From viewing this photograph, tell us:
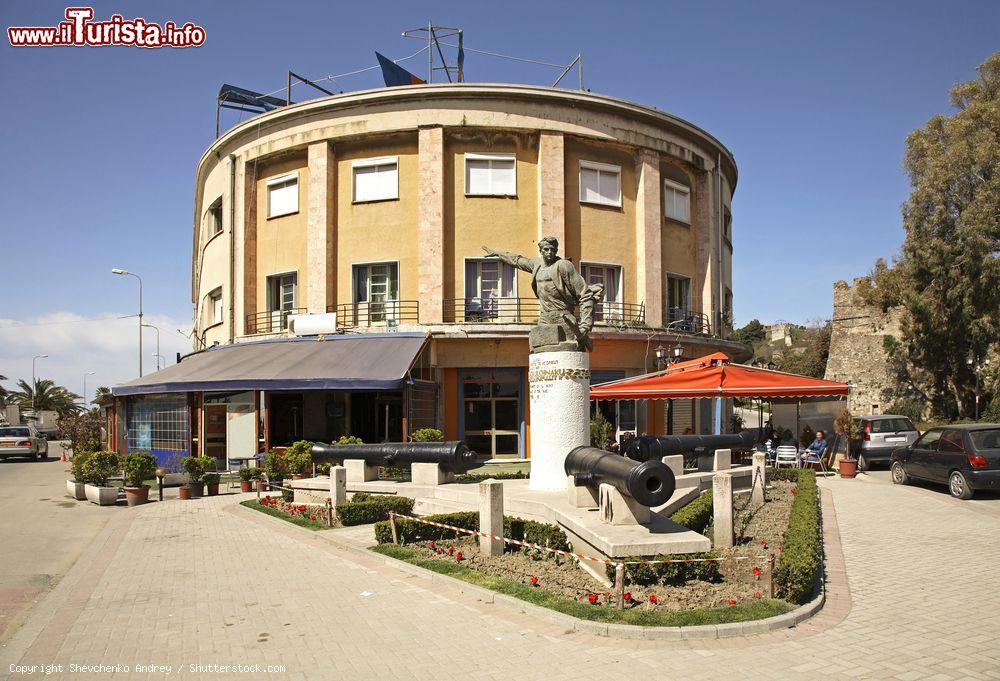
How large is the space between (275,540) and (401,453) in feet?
12.1

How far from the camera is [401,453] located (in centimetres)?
1455

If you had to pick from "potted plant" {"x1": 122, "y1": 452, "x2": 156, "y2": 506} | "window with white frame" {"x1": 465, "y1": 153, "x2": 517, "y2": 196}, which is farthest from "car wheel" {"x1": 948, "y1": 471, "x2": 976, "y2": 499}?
"potted plant" {"x1": 122, "y1": 452, "x2": 156, "y2": 506}

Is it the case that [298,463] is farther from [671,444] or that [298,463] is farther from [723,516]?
[723,516]

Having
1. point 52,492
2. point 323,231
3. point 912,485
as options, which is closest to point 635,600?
point 912,485

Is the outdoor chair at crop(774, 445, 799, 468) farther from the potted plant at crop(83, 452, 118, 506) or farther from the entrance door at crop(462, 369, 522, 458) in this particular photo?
the potted plant at crop(83, 452, 118, 506)

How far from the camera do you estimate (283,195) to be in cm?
2539

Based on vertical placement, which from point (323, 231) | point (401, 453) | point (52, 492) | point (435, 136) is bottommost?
point (52, 492)

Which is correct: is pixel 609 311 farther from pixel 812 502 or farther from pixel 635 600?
pixel 635 600

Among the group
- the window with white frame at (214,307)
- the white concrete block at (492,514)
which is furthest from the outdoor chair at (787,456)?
the window with white frame at (214,307)

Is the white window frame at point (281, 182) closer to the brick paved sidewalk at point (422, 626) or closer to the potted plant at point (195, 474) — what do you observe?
the potted plant at point (195, 474)

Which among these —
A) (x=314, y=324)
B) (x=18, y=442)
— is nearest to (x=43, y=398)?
(x=18, y=442)

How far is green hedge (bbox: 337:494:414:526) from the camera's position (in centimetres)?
1227

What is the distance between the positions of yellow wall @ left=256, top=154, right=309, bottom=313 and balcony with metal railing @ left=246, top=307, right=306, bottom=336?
27cm

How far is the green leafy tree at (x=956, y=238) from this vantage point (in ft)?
98.8
